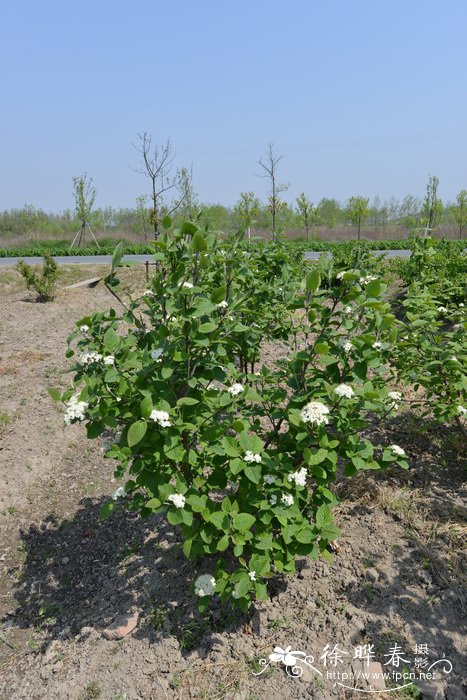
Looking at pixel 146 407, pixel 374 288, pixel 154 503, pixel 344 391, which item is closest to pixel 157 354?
pixel 146 407

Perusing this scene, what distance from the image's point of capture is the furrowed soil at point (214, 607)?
1.92 meters

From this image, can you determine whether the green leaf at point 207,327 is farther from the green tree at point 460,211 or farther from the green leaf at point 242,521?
the green tree at point 460,211

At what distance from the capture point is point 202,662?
6.51 ft

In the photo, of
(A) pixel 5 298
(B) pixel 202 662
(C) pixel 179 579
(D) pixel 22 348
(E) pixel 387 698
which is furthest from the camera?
(A) pixel 5 298

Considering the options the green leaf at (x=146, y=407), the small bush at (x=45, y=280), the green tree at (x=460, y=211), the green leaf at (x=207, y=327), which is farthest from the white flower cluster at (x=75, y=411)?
the green tree at (x=460, y=211)

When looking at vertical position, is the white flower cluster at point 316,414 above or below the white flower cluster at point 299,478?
above

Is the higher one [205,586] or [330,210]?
[330,210]

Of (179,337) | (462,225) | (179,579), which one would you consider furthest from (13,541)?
(462,225)

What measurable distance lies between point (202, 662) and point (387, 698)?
735 mm

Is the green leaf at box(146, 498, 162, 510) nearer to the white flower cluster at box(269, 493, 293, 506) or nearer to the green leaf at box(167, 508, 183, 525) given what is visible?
the green leaf at box(167, 508, 183, 525)

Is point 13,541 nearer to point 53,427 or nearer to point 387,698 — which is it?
point 53,427

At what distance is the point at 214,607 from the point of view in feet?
7.29
